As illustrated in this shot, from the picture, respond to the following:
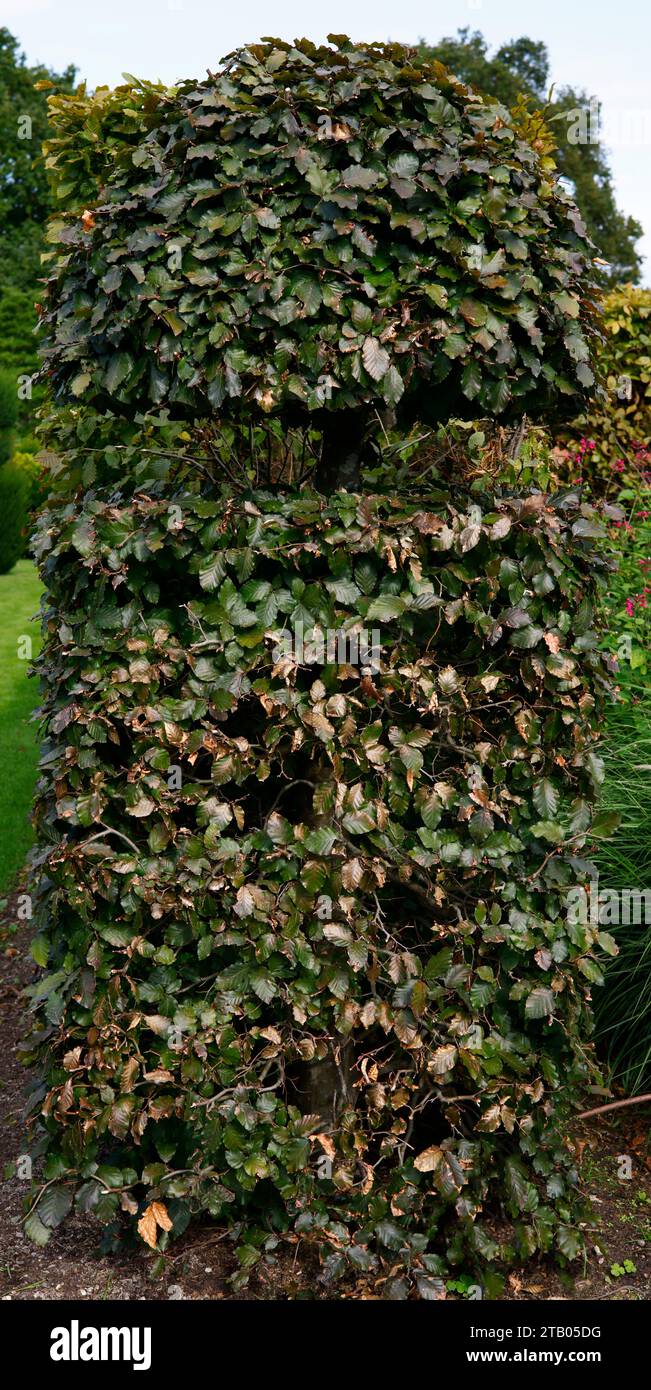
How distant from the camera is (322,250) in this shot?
2982 millimetres

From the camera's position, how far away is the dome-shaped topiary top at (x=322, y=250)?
2998mm

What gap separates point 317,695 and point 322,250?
3.87 feet

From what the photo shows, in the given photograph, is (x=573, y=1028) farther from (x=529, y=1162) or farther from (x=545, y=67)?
(x=545, y=67)

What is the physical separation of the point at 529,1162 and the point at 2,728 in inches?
286

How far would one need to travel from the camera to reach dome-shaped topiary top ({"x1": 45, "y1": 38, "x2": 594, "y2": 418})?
3.00 metres

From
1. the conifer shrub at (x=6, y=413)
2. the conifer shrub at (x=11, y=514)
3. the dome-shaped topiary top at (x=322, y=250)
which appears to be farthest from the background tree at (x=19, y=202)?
the dome-shaped topiary top at (x=322, y=250)

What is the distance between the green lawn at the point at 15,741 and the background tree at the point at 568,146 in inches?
876

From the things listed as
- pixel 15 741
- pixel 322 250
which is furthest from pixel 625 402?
pixel 322 250

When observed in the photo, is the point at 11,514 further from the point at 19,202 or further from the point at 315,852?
the point at 19,202

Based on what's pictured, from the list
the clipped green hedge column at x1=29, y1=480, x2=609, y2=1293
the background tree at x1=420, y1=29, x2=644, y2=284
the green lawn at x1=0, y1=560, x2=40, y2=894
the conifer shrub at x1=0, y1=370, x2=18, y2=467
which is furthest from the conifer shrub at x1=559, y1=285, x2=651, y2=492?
the background tree at x1=420, y1=29, x2=644, y2=284

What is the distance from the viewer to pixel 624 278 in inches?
1281

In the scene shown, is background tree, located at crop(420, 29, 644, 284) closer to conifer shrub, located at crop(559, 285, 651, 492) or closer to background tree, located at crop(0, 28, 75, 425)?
background tree, located at crop(0, 28, 75, 425)

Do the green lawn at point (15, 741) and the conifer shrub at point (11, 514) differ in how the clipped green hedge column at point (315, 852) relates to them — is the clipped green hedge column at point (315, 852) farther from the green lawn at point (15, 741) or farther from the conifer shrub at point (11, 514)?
the conifer shrub at point (11, 514)
